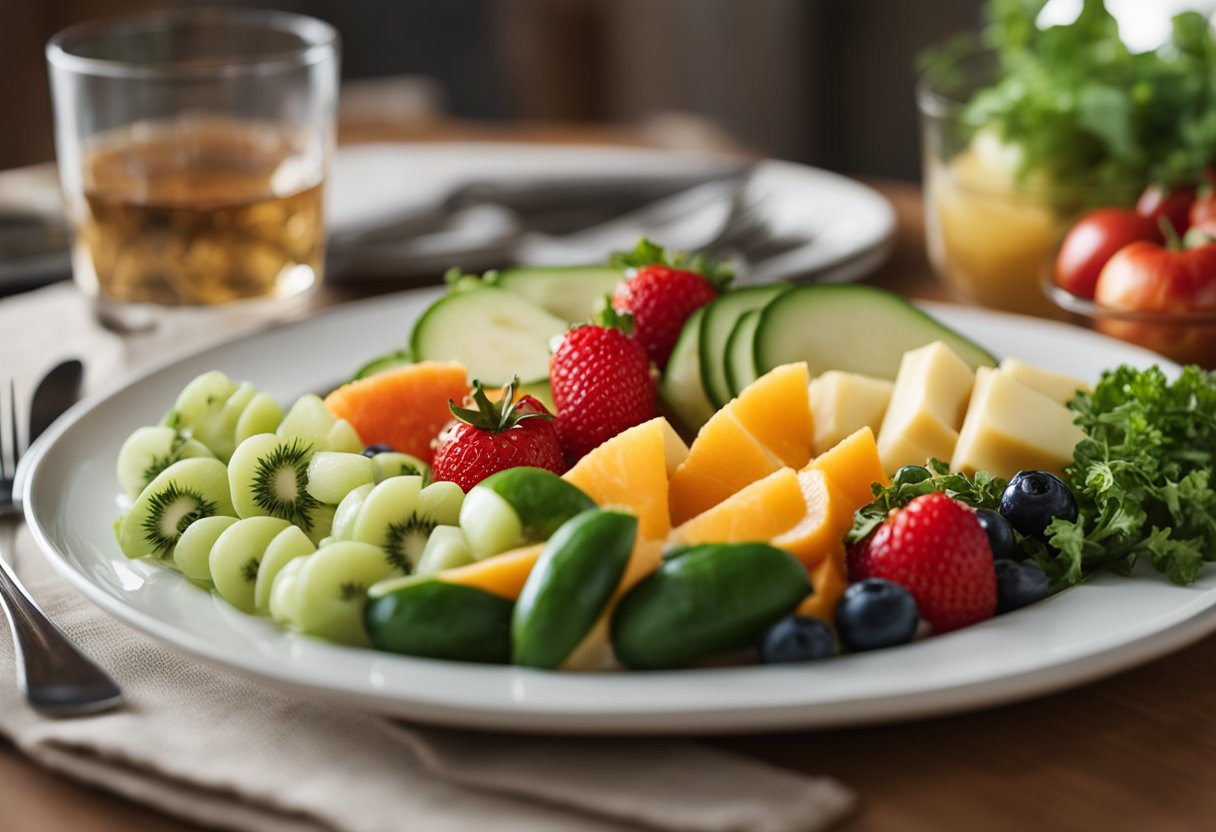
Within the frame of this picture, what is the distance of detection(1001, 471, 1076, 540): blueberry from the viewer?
132 cm

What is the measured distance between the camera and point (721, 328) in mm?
1702

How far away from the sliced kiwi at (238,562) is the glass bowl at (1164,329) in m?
1.24

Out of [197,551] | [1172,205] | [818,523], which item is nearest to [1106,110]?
[1172,205]

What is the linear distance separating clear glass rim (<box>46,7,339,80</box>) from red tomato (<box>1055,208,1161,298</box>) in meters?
1.24

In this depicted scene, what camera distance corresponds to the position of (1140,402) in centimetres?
147

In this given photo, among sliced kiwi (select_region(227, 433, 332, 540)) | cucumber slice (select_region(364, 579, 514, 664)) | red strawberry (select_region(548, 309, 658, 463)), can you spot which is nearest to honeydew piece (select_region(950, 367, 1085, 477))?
red strawberry (select_region(548, 309, 658, 463))

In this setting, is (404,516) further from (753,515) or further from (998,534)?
(998,534)

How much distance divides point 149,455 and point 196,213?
77cm

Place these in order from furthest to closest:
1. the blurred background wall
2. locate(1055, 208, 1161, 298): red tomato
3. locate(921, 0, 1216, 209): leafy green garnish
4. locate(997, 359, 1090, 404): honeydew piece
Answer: the blurred background wall < locate(921, 0, 1216, 209): leafy green garnish < locate(1055, 208, 1161, 298): red tomato < locate(997, 359, 1090, 404): honeydew piece

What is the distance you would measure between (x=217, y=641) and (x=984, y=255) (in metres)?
1.47

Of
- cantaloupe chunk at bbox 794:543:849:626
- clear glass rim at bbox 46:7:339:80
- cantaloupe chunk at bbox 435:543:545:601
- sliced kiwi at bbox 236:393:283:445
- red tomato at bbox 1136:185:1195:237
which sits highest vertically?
clear glass rim at bbox 46:7:339:80

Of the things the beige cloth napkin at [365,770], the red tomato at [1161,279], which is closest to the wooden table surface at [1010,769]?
the beige cloth napkin at [365,770]

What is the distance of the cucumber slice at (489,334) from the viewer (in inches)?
70.1

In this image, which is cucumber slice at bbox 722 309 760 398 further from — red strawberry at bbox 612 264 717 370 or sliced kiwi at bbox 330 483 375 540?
sliced kiwi at bbox 330 483 375 540
